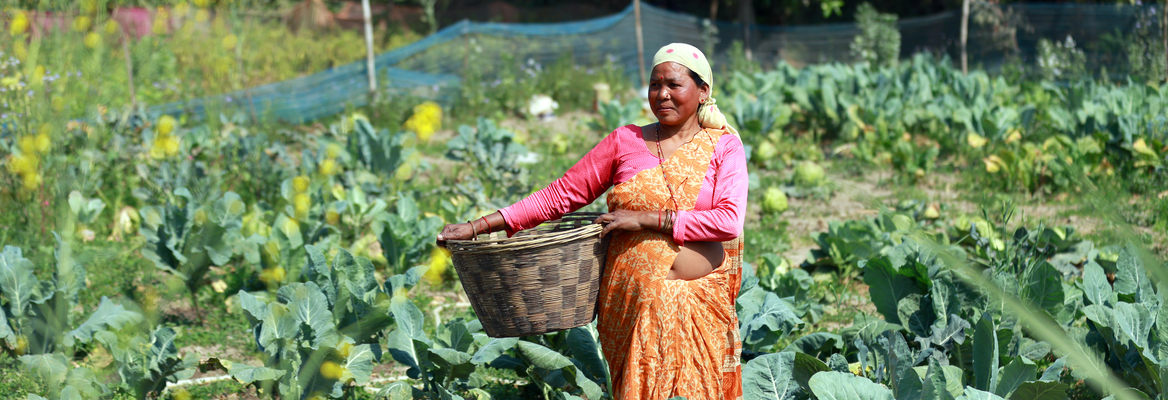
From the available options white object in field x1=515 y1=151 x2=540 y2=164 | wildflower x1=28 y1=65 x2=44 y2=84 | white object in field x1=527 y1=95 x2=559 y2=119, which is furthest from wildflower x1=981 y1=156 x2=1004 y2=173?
wildflower x1=28 y1=65 x2=44 y2=84

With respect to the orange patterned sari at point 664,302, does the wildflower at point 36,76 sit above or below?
above

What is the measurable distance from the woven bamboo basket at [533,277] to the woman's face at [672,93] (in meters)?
0.35

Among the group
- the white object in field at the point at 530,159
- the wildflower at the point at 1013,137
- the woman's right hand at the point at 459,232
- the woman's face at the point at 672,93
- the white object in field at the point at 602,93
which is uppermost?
the woman's face at the point at 672,93

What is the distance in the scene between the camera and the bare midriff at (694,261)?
2195mm

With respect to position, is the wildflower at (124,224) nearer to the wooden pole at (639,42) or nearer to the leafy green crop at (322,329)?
the leafy green crop at (322,329)

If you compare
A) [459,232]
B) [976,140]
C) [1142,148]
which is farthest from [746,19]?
[459,232]

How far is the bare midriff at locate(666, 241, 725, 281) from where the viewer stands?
7.20 ft

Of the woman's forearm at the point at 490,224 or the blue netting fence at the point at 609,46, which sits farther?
the blue netting fence at the point at 609,46

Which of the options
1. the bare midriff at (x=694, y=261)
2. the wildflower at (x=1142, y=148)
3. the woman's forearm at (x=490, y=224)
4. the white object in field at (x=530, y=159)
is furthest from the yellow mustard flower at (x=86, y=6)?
the wildflower at (x=1142, y=148)

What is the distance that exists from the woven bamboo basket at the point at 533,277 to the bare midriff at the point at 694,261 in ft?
0.69

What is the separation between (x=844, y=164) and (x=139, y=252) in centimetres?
524

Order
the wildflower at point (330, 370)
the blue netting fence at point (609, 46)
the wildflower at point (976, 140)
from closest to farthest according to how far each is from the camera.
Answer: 1. the wildflower at point (330, 370)
2. the wildflower at point (976, 140)
3. the blue netting fence at point (609, 46)

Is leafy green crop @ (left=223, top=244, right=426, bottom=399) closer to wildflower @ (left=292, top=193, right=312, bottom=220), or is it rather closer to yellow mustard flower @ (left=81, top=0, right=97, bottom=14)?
wildflower @ (left=292, top=193, right=312, bottom=220)

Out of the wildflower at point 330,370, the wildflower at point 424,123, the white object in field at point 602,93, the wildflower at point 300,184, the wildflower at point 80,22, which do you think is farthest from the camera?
the white object in field at point 602,93
